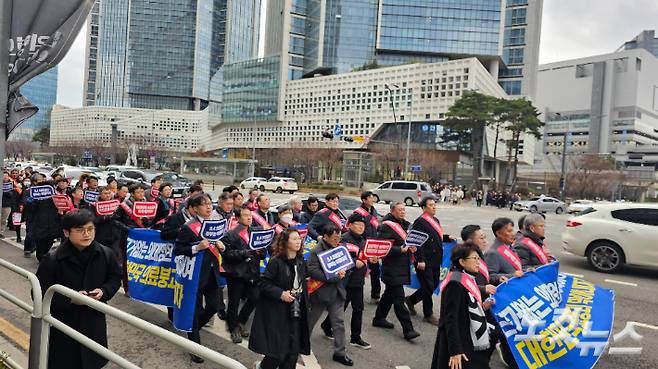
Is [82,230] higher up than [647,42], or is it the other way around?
[647,42]

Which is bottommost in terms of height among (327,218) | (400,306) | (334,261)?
(400,306)

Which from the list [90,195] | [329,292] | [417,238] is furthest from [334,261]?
[90,195]

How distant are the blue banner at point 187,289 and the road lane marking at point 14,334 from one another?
1394 mm

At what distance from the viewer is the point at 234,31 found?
162500 millimetres

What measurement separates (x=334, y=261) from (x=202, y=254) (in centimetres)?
138

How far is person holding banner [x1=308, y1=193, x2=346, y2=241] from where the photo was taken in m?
7.45

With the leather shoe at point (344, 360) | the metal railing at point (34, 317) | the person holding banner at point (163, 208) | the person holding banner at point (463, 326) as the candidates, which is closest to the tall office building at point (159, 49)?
the person holding banner at point (163, 208)

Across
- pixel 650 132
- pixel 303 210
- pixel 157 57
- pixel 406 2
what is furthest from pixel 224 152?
pixel 650 132

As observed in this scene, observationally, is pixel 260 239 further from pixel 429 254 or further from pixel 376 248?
pixel 429 254

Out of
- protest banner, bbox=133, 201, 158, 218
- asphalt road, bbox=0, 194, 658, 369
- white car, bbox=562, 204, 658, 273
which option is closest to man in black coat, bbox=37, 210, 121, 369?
asphalt road, bbox=0, 194, 658, 369

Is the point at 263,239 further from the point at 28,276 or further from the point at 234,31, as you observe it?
the point at 234,31

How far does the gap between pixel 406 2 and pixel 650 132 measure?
281 feet

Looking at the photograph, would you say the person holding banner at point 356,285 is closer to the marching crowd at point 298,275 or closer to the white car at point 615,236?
the marching crowd at point 298,275

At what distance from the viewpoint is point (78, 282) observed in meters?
3.41
